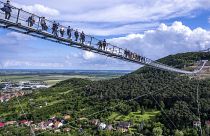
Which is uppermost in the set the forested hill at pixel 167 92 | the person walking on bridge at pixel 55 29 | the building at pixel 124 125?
the person walking on bridge at pixel 55 29

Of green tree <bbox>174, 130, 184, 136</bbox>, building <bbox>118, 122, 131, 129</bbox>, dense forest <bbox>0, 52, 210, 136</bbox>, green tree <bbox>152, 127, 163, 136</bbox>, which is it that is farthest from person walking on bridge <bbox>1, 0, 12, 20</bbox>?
building <bbox>118, 122, 131, 129</bbox>

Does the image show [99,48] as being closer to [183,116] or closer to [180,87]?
[183,116]

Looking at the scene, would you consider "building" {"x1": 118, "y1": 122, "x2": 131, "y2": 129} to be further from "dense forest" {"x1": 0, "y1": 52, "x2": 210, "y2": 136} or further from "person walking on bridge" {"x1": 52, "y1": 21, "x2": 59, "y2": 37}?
"person walking on bridge" {"x1": 52, "y1": 21, "x2": 59, "y2": 37}

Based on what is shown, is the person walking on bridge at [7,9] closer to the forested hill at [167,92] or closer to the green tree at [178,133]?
the green tree at [178,133]

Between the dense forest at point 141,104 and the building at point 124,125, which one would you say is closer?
the dense forest at point 141,104

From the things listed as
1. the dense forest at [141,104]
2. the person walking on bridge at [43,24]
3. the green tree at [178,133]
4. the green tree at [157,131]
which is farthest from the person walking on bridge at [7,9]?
the green tree at [157,131]

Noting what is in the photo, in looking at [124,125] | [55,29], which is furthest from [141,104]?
[55,29]

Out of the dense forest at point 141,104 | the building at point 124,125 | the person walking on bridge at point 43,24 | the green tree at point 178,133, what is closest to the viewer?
the person walking on bridge at point 43,24

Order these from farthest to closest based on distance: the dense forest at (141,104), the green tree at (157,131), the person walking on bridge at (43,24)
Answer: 1. the dense forest at (141,104)
2. the green tree at (157,131)
3. the person walking on bridge at (43,24)

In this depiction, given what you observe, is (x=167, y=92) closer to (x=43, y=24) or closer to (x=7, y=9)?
(x=43, y=24)

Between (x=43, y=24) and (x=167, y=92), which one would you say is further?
(x=167, y=92)
